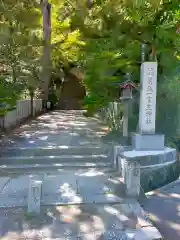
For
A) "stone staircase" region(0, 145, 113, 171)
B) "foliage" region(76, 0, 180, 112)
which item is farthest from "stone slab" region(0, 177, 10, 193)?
"foliage" region(76, 0, 180, 112)

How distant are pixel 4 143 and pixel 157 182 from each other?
522cm

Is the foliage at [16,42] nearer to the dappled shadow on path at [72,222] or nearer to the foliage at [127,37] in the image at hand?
the foliage at [127,37]

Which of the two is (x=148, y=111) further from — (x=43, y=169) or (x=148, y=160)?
(x=43, y=169)

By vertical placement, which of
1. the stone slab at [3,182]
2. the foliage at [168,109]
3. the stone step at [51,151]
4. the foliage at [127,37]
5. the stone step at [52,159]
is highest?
the foliage at [127,37]

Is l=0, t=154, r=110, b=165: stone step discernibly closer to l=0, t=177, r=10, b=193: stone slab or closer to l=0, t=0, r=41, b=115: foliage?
l=0, t=177, r=10, b=193: stone slab

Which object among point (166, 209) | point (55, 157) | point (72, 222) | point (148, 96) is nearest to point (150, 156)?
point (148, 96)

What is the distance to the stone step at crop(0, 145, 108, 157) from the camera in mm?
8117

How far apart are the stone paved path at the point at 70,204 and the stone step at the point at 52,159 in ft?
0.09

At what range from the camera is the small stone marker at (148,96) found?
24.3 feet

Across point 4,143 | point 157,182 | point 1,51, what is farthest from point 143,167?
point 1,51

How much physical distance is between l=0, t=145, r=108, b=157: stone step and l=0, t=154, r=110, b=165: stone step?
309mm

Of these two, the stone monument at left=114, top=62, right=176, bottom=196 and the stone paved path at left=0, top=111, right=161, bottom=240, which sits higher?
the stone monument at left=114, top=62, right=176, bottom=196

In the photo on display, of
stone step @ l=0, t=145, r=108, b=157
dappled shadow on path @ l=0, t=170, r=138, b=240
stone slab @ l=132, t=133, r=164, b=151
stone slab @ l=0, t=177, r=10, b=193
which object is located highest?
stone slab @ l=132, t=133, r=164, b=151

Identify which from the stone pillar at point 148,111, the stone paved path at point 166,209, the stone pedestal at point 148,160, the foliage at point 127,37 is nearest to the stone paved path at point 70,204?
the stone paved path at point 166,209
